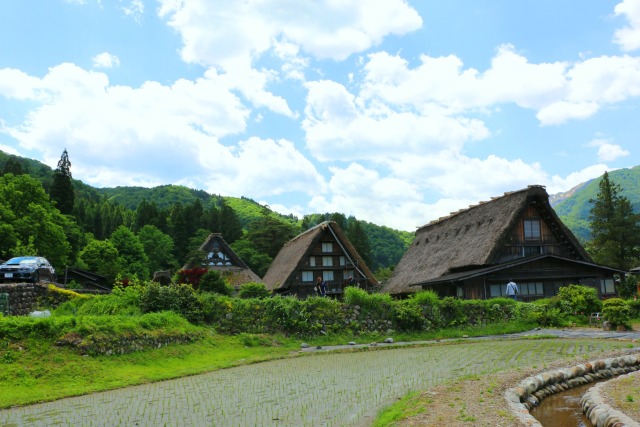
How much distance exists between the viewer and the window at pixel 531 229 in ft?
125

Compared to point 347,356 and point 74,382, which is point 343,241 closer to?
point 347,356

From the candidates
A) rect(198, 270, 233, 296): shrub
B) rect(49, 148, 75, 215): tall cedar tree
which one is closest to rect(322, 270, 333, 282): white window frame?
rect(198, 270, 233, 296): shrub

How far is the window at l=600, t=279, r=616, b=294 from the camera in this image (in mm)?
37344

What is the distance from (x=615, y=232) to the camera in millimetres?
59281

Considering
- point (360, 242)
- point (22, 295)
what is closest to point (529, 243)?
point (22, 295)

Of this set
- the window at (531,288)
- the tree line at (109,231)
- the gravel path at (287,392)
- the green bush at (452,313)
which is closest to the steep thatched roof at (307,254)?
the tree line at (109,231)

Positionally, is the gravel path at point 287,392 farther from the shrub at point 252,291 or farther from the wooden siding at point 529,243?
the wooden siding at point 529,243

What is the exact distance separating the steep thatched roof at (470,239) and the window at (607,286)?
6.69 ft

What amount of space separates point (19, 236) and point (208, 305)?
35.5 m

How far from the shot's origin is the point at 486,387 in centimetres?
934

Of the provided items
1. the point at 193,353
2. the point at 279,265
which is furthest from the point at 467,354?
the point at 279,265

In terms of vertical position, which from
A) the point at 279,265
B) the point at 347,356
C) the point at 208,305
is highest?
the point at 279,265

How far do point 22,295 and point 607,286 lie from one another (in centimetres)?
3651

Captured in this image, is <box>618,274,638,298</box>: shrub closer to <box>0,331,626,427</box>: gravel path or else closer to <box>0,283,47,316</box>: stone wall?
<box>0,331,626,427</box>: gravel path
